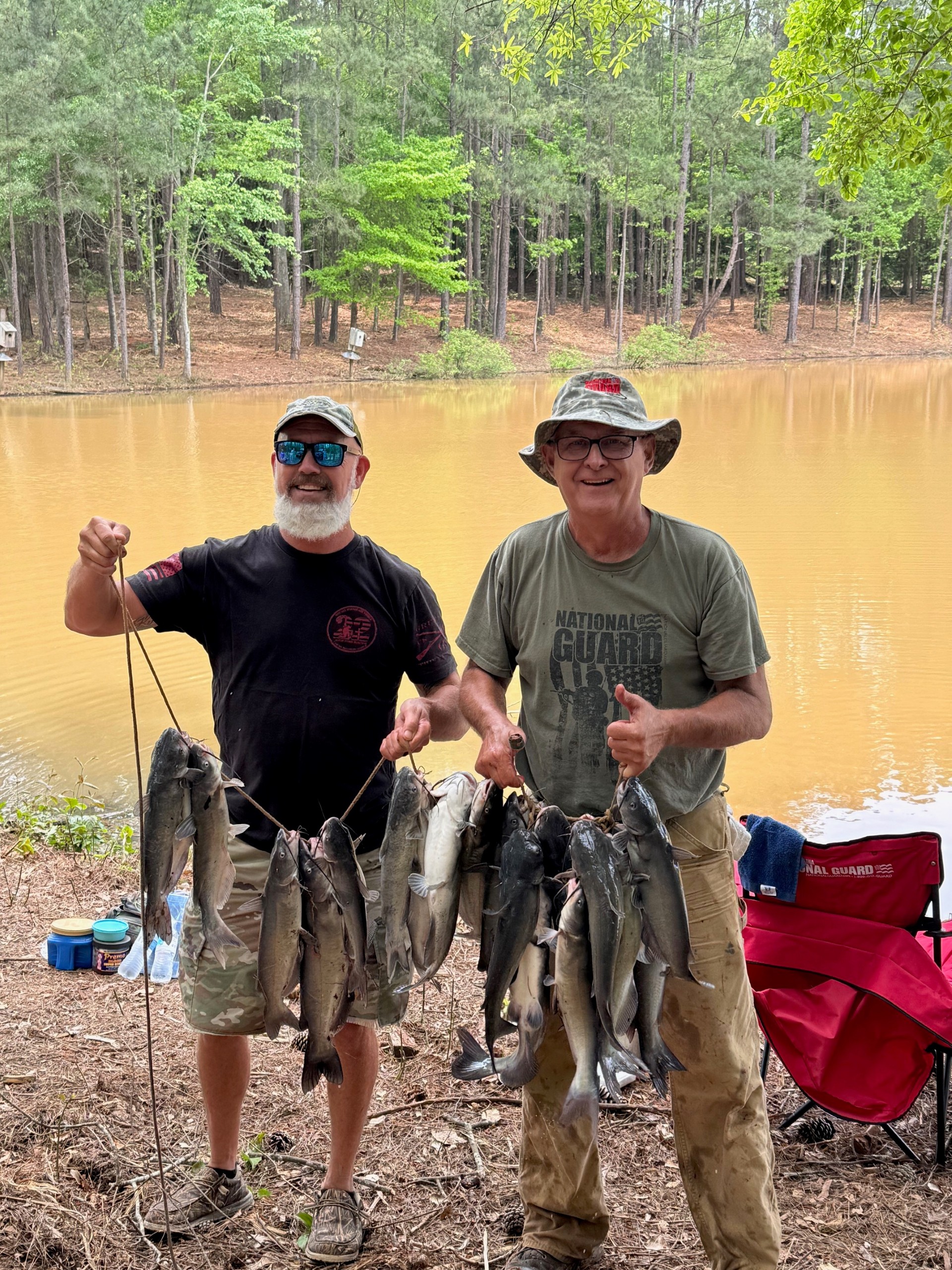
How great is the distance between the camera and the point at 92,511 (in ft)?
52.6

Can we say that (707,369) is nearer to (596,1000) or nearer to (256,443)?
(256,443)

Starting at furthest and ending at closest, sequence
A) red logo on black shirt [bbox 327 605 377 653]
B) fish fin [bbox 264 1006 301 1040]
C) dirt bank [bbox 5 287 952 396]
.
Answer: dirt bank [bbox 5 287 952 396]
red logo on black shirt [bbox 327 605 377 653]
fish fin [bbox 264 1006 301 1040]

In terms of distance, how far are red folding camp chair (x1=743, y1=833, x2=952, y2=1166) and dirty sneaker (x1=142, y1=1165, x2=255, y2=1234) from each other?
1885 mm

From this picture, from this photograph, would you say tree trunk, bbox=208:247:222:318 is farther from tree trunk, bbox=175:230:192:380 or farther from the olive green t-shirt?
the olive green t-shirt

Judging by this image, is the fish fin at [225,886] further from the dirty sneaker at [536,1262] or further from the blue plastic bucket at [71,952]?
the blue plastic bucket at [71,952]

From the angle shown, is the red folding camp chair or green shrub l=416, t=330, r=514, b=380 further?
green shrub l=416, t=330, r=514, b=380

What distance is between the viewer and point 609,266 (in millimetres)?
53781

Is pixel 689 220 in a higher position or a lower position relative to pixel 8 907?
higher

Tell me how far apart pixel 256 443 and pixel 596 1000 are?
20550mm

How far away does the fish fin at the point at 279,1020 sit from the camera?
3.15 m

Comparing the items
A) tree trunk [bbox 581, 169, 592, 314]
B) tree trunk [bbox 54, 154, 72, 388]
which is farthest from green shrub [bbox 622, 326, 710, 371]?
tree trunk [bbox 54, 154, 72, 388]

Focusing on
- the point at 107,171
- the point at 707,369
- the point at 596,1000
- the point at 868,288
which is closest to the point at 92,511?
the point at 596,1000

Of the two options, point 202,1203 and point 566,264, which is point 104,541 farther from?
point 566,264

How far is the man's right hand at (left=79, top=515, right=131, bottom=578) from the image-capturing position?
10.1ft
